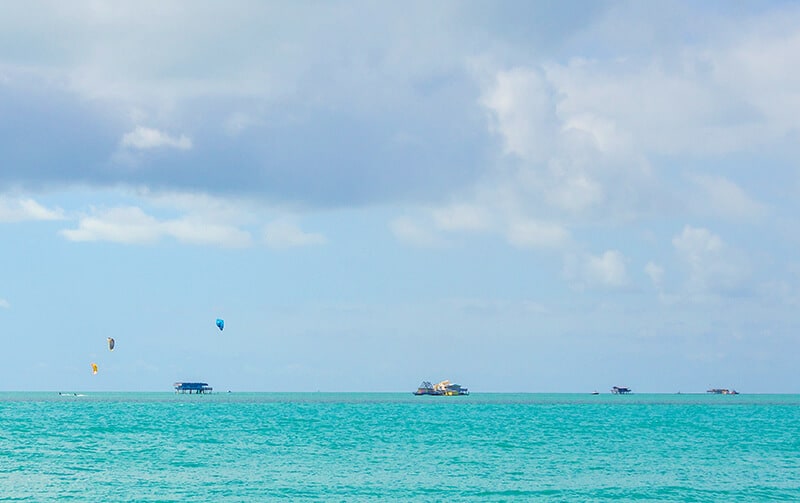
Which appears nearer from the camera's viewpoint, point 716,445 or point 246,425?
point 716,445

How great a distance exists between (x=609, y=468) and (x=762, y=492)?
12.4 meters

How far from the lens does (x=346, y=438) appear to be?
87312 millimetres

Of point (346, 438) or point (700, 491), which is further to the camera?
point (346, 438)

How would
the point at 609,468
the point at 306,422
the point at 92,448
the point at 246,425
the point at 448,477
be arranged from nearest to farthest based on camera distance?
the point at 448,477 < the point at 609,468 < the point at 92,448 < the point at 246,425 < the point at 306,422

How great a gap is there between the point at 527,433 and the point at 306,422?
33411 mm

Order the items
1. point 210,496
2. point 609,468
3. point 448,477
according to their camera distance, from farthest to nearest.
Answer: point 609,468
point 448,477
point 210,496

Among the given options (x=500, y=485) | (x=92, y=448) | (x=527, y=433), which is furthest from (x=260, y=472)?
(x=527, y=433)

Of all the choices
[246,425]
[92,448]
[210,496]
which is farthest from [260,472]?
[246,425]

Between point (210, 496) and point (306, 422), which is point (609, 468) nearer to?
point (210, 496)

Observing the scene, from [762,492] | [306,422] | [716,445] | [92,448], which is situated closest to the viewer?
[762,492]

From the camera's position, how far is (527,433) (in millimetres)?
96250

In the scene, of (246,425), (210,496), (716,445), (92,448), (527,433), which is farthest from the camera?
(246,425)

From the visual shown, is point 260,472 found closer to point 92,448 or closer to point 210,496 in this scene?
point 210,496

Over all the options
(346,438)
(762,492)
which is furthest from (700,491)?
(346,438)
